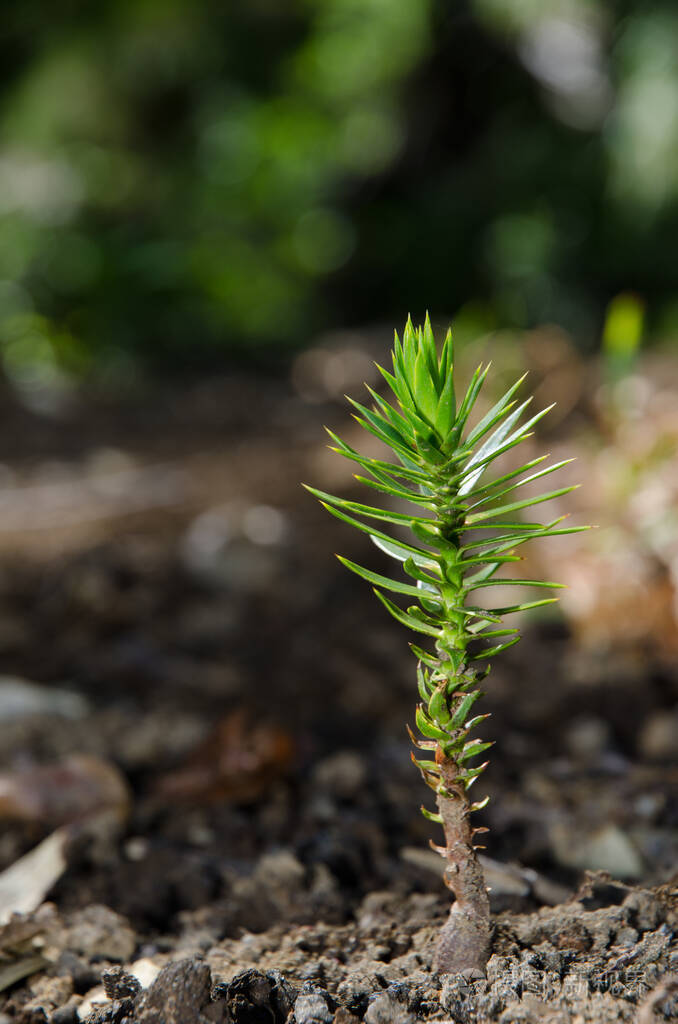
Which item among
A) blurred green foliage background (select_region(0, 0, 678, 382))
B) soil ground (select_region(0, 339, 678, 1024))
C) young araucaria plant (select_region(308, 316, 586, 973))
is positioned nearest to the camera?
young araucaria plant (select_region(308, 316, 586, 973))

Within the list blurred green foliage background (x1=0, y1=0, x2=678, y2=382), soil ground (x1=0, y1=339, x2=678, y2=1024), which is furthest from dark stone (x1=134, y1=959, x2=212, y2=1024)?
blurred green foliage background (x1=0, y1=0, x2=678, y2=382)

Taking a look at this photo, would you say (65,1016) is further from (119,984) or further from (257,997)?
(257,997)

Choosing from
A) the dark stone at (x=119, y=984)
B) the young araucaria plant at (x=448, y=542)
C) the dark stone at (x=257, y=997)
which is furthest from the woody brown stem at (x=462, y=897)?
the dark stone at (x=119, y=984)

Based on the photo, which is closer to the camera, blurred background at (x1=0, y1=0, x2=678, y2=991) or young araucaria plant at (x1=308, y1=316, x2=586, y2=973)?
young araucaria plant at (x1=308, y1=316, x2=586, y2=973)

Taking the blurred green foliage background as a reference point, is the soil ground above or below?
below

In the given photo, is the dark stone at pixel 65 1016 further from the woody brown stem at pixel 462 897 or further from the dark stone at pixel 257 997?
the woody brown stem at pixel 462 897

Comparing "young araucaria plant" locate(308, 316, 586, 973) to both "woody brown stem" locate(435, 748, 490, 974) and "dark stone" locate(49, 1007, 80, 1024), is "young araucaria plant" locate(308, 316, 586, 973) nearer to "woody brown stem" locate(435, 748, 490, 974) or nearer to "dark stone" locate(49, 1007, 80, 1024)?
"woody brown stem" locate(435, 748, 490, 974)
